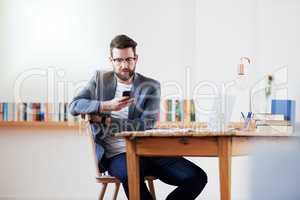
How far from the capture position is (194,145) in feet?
9.17

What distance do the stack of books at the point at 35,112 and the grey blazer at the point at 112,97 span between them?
0.27 feet

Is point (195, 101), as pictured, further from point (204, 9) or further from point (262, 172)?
point (262, 172)

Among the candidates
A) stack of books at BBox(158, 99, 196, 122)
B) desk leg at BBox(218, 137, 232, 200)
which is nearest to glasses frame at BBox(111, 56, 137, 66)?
stack of books at BBox(158, 99, 196, 122)

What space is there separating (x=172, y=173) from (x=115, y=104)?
31.7 inches

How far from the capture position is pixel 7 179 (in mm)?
4227

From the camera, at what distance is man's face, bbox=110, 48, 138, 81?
4.00m

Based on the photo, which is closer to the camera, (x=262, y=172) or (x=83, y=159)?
(x=262, y=172)

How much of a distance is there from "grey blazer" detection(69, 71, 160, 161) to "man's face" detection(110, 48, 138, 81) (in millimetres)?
51

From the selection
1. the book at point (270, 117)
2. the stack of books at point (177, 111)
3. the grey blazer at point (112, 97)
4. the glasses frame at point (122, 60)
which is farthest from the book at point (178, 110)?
the book at point (270, 117)

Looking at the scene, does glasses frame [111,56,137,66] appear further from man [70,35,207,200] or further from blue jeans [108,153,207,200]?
blue jeans [108,153,207,200]

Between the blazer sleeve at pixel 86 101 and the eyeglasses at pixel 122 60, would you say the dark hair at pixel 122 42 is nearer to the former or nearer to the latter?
the eyeglasses at pixel 122 60

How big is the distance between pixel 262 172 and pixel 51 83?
8.31 feet

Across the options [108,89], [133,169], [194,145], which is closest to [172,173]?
[133,169]

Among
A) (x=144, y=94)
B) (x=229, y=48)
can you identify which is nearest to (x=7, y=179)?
(x=144, y=94)
